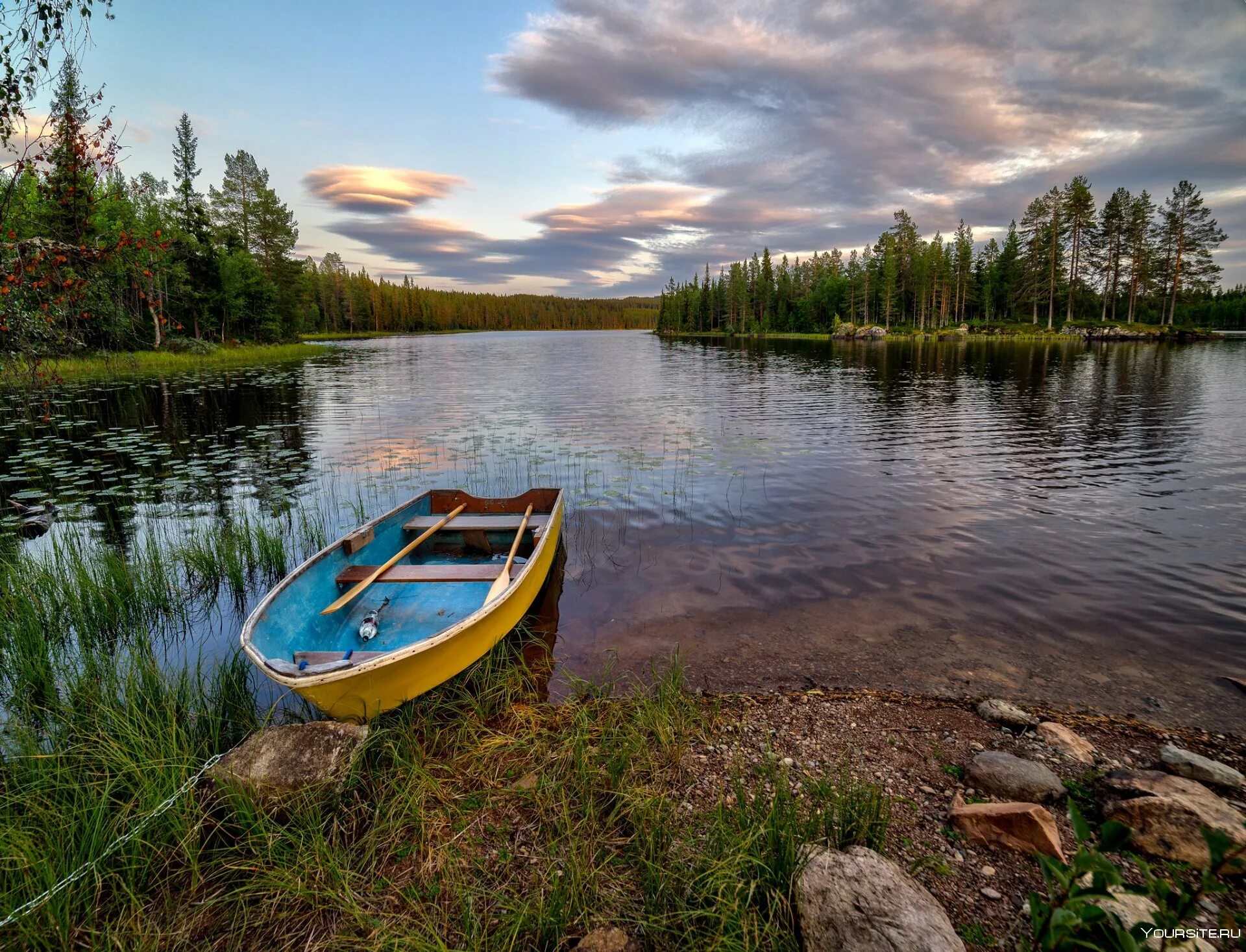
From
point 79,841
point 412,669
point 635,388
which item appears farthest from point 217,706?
point 635,388

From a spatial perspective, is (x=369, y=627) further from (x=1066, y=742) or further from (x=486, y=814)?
(x=1066, y=742)

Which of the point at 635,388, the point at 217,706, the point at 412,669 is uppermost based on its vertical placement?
the point at 635,388

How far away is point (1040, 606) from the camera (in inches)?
312

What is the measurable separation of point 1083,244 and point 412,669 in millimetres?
106222

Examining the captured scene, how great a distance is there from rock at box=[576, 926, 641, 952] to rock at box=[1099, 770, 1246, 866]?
326 centimetres

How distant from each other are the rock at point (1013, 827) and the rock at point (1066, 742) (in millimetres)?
1095

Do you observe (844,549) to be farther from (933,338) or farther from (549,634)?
(933,338)

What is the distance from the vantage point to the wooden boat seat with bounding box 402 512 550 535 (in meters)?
9.08

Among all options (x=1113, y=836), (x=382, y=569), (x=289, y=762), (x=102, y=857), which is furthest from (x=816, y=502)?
(x=102, y=857)

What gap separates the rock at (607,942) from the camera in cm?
306

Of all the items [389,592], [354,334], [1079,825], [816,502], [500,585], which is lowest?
[389,592]

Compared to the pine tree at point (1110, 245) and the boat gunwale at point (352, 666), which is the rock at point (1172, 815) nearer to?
the boat gunwale at point (352, 666)

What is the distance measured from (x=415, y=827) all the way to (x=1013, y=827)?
4111mm

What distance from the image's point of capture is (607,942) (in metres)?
3.09
